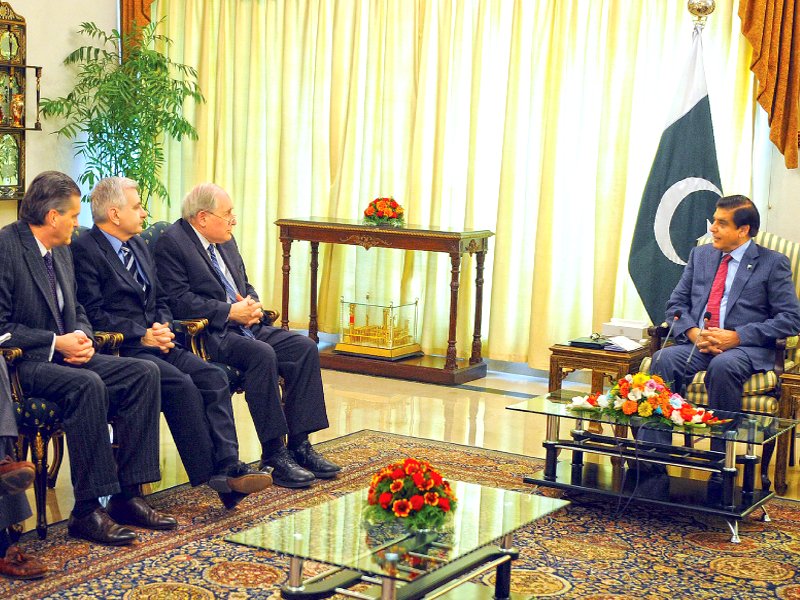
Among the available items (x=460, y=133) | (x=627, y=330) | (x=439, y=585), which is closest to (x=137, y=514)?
(x=439, y=585)

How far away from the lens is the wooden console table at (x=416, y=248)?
7188 mm

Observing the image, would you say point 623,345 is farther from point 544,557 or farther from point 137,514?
point 137,514

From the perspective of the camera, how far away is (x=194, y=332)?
4.89 meters

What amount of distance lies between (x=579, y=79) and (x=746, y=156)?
1.22 meters

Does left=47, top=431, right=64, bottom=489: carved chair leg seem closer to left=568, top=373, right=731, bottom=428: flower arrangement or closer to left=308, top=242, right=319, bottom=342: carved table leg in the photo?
left=568, top=373, right=731, bottom=428: flower arrangement

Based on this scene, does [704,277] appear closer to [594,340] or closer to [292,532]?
[594,340]

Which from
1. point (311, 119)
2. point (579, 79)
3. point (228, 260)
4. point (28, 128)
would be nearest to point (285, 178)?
point (311, 119)

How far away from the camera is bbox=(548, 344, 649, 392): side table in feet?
18.9

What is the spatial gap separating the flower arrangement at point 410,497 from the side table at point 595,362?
8.68 ft

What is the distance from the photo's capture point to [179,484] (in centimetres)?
486

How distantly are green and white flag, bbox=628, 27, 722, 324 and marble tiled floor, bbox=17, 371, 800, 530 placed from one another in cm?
101

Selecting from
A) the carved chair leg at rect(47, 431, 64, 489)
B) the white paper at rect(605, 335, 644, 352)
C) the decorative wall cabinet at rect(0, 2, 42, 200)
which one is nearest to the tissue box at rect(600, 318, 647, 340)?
the white paper at rect(605, 335, 644, 352)

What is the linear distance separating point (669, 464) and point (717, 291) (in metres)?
1.39

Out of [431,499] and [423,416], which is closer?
[431,499]
